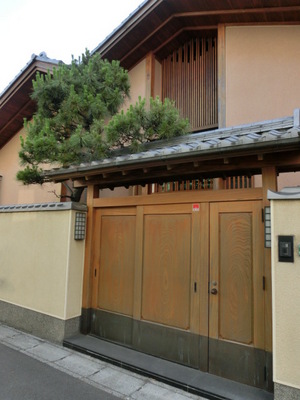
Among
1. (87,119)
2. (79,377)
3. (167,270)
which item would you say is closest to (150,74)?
(87,119)

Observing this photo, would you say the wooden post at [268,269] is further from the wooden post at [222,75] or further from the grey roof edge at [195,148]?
the wooden post at [222,75]

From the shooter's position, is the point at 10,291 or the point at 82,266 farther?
the point at 10,291

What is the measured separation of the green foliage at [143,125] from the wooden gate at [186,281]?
131cm

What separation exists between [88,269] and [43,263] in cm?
90

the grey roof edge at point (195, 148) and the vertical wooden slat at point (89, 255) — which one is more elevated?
the grey roof edge at point (195, 148)

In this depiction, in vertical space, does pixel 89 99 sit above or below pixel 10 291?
above

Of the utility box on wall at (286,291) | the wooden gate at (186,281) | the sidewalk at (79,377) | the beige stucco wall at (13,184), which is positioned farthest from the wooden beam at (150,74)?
the sidewalk at (79,377)

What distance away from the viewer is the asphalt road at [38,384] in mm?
3289

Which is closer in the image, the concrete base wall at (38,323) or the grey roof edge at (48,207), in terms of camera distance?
the concrete base wall at (38,323)

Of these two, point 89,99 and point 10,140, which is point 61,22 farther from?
point 89,99

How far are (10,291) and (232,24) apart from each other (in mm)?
8419

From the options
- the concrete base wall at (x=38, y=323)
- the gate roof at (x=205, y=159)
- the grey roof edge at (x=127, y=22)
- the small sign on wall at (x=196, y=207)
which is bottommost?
the concrete base wall at (x=38, y=323)

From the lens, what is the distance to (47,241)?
17.4 ft

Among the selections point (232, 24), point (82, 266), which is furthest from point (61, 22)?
point (82, 266)
